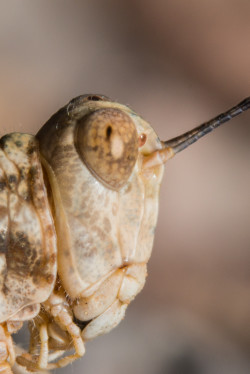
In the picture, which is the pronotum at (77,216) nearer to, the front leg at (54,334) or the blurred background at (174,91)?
the front leg at (54,334)

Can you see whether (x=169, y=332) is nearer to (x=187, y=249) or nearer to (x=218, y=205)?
(x=187, y=249)

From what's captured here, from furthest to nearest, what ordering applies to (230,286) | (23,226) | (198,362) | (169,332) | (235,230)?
(235,230) < (230,286) < (169,332) < (198,362) < (23,226)

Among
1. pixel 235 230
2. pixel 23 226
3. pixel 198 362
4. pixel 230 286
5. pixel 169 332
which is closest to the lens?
pixel 23 226

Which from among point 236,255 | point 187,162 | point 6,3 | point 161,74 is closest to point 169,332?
point 236,255

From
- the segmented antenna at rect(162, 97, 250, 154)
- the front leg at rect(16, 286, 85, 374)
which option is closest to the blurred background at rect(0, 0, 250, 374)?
the front leg at rect(16, 286, 85, 374)

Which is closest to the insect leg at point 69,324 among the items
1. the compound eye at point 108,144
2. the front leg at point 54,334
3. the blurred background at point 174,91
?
the front leg at point 54,334

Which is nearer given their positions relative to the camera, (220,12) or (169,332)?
(169,332)
